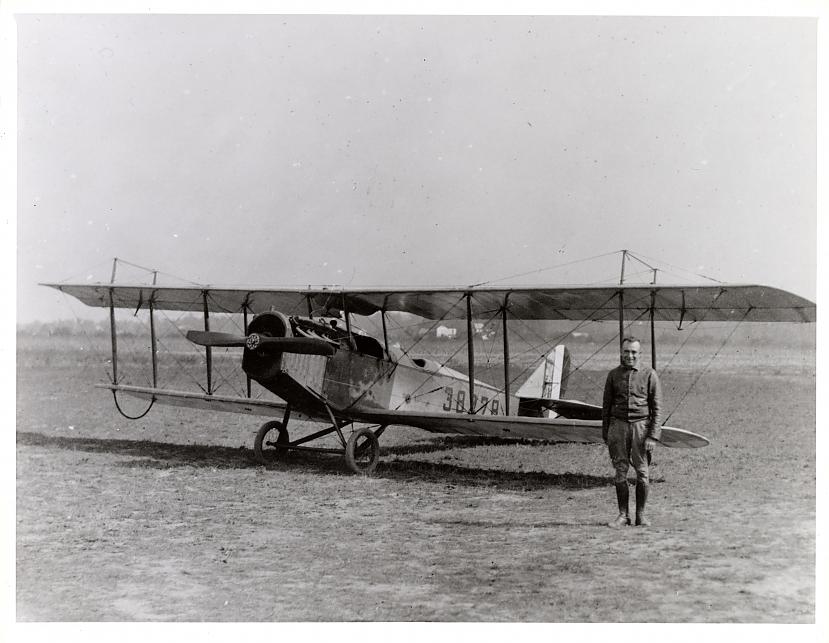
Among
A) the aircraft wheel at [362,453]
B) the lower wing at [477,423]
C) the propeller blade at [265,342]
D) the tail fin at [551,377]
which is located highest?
the propeller blade at [265,342]

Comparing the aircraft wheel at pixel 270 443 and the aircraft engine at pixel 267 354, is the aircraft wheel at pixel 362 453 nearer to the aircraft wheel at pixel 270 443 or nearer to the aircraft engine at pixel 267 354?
the aircraft wheel at pixel 270 443

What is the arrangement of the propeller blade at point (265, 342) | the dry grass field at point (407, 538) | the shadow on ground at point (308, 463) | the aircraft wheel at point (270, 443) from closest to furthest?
the dry grass field at point (407, 538) < the propeller blade at point (265, 342) < the shadow on ground at point (308, 463) < the aircraft wheel at point (270, 443)

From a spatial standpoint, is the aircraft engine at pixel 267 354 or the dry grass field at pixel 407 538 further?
the aircraft engine at pixel 267 354

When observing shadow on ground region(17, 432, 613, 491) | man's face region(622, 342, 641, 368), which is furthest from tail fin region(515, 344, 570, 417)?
man's face region(622, 342, 641, 368)

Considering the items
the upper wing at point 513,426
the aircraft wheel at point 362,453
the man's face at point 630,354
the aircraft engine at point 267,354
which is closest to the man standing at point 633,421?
the man's face at point 630,354

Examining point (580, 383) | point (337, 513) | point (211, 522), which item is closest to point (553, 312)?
point (337, 513)

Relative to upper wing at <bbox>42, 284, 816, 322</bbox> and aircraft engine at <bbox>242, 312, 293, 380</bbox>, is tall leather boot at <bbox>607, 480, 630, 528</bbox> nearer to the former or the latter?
upper wing at <bbox>42, 284, 816, 322</bbox>
